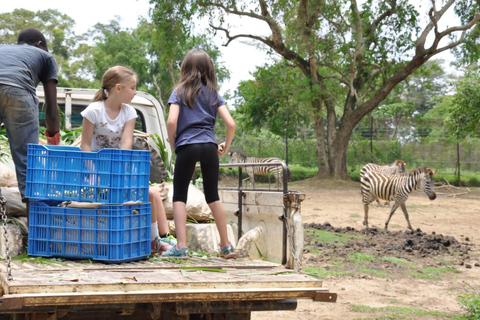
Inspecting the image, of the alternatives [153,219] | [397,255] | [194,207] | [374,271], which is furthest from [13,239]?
[397,255]

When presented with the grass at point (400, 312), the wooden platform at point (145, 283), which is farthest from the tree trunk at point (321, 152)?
the wooden platform at point (145, 283)

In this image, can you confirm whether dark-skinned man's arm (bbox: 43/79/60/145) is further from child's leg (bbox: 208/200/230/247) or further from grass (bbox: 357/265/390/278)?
grass (bbox: 357/265/390/278)

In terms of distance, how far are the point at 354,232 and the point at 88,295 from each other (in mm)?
10337

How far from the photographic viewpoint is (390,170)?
17203 mm

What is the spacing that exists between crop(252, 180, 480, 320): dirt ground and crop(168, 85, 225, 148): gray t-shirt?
2.88 m

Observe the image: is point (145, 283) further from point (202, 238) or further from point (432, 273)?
point (432, 273)

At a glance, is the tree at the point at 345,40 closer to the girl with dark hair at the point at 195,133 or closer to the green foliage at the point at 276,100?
the green foliage at the point at 276,100

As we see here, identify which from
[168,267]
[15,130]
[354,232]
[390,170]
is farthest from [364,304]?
[390,170]

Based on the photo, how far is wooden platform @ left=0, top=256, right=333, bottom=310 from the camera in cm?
273

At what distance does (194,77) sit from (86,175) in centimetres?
112

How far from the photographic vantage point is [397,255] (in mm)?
10125

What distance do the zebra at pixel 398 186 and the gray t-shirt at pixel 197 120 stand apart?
31.6ft

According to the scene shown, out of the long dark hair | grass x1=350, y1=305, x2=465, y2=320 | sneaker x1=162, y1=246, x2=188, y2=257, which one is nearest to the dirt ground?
grass x1=350, y1=305, x2=465, y2=320

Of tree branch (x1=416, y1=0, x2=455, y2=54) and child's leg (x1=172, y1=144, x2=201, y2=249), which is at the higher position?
tree branch (x1=416, y1=0, x2=455, y2=54)
